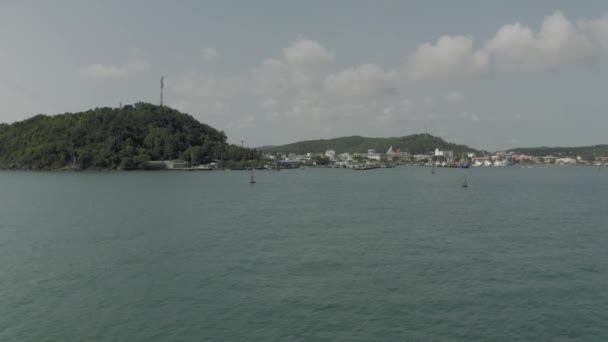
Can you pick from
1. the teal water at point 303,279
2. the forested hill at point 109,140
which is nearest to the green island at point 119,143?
the forested hill at point 109,140

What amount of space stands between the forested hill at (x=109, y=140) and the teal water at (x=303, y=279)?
110 metres

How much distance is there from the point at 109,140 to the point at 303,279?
136869mm

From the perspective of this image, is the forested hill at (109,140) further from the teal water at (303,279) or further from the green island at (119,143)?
the teal water at (303,279)

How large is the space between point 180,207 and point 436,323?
31845 mm

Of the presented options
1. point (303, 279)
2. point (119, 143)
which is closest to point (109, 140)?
point (119, 143)

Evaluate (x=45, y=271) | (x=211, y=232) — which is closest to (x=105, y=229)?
(x=211, y=232)

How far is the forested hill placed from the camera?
134 meters

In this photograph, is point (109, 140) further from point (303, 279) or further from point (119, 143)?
point (303, 279)

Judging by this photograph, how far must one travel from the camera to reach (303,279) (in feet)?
54.9

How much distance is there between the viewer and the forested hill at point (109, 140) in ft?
441

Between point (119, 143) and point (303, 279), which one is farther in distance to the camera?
point (119, 143)

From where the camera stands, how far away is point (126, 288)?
51.8 ft

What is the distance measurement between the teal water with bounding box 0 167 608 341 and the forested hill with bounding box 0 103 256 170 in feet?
361

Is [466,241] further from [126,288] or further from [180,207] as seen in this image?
[180,207]
